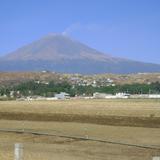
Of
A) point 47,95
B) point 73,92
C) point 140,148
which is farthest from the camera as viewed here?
point 73,92

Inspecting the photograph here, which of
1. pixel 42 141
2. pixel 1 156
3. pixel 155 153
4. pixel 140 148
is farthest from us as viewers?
pixel 42 141

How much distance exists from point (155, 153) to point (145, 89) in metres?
170

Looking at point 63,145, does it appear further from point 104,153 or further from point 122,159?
point 122,159

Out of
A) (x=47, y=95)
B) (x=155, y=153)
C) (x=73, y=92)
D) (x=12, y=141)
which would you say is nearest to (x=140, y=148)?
(x=155, y=153)

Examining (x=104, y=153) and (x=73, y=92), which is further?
(x=73, y=92)

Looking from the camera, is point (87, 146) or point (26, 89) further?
point (26, 89)

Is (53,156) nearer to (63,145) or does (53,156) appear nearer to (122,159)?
(122,159)

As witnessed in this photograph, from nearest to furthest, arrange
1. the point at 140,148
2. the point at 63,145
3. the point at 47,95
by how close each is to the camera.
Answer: the point at 140,148 < the point at 63,145 < the point at 47,95

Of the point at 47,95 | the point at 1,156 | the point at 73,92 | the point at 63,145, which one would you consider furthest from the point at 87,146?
the point at 73,92

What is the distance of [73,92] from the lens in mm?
191250

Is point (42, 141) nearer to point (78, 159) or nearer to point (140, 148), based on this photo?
point (140, 148)

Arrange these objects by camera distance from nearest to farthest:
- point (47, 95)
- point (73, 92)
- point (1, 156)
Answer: point (1, 156), point (47, 95), point (73, 92)

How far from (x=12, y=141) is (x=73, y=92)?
163243 mm

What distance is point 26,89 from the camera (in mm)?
191750
